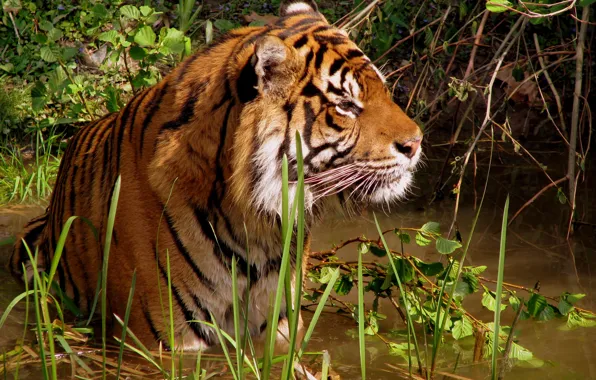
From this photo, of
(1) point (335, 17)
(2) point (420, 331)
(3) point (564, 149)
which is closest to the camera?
(2) point (420, 331)

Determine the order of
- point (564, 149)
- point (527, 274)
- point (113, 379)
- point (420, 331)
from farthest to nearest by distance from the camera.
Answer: point (564, 149) → point (527, 274) → point (420, 331) → point (113, 379)

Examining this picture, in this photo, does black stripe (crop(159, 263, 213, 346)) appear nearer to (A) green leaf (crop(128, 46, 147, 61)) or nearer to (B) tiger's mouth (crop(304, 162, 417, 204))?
(B) tiger's mouth (crop(304, 162, 417, 204))

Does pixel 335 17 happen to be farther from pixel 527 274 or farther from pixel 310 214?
pixel 310 214

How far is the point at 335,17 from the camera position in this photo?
271 inches

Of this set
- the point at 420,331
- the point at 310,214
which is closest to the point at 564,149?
the point at 420,331

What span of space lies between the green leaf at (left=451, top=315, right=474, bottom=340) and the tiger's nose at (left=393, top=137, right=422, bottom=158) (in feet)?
2.64

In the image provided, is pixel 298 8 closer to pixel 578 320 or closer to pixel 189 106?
pixel 189 106

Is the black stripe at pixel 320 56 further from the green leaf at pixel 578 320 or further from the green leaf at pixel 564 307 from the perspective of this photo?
the green leaf at pixel 578 320

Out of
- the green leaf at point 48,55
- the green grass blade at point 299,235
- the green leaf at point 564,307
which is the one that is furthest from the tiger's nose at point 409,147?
the green leaf at point 48,55

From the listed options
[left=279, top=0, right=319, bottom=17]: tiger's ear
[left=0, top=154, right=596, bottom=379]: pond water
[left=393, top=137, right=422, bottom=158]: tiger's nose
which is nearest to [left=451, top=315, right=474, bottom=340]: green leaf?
[left=0, top=154, right=596, bottom=379]: pond water

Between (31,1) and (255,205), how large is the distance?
469 centimetres

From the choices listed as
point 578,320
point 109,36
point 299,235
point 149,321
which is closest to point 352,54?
point 149,321

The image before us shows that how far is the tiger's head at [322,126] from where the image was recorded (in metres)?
2.98

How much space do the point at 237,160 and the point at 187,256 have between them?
0.46 metres
